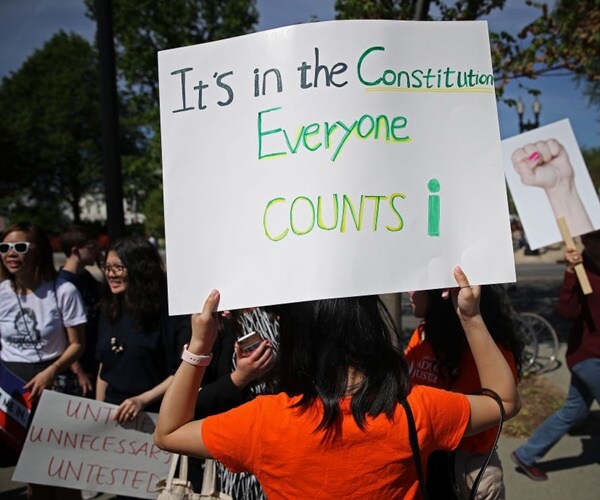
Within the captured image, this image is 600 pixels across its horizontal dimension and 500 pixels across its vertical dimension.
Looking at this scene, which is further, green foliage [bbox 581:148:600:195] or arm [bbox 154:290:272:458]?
green foliage [bbox 581:148:600:195]

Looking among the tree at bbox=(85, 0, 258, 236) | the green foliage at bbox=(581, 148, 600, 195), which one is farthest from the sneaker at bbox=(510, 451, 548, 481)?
the green foliage at bbox=(581, 148, 600, 195)

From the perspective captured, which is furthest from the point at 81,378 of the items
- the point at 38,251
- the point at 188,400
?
the point at 188,400

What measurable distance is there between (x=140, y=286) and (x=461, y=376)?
1.62 metres

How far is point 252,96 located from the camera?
1462 mm

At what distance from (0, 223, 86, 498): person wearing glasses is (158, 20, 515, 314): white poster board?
204cm

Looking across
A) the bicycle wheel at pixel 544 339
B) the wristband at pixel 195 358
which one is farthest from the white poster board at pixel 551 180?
the bicycle wheel at pixel 544 339

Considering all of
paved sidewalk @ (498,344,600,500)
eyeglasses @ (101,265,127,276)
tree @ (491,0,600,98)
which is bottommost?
paved sidewalk @ (498,344,600,500)

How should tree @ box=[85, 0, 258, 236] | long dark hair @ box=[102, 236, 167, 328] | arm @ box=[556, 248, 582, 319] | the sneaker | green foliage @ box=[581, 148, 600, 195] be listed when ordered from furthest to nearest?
green foliage @ box=[581, 148, 600, 195], tree @ box=[85, 0, 258, 236], the sneaker, arm @ box=[556, 248, 582, 319], long dark hair @ box=[102, 236, 167, 328]

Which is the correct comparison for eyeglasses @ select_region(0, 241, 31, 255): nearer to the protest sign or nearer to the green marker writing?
the protest sign

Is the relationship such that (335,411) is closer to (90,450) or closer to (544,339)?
(90,450)

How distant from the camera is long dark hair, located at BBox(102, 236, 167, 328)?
2.76 meters

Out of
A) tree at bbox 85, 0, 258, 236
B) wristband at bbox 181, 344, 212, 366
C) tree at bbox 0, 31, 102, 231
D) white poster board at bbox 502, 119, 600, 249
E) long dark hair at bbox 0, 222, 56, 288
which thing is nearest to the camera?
wristband at bbox 181, 344, 212, 366

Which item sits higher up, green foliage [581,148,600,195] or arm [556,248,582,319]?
green foliage [581,148,600,195]

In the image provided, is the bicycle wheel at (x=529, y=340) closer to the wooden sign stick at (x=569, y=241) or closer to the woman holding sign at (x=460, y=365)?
the wooden sign stick at (x=569, y=241)
